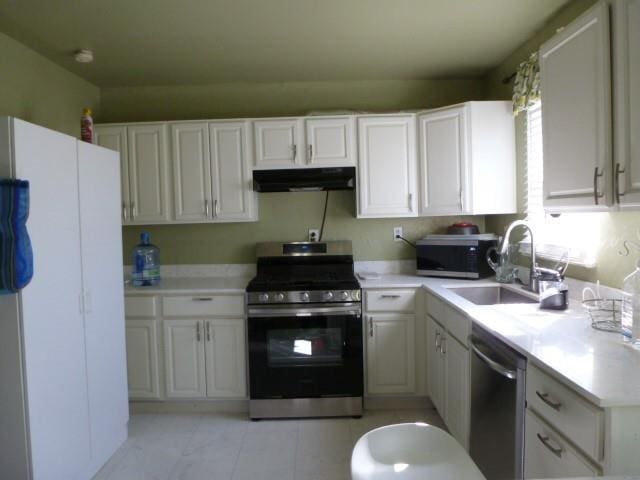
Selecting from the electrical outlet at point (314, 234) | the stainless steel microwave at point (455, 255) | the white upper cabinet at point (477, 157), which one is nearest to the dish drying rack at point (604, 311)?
the stainless steel microwave at point (455, 255)

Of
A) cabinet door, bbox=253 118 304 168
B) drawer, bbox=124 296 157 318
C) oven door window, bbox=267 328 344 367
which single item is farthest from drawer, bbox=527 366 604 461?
drawer, bbox=124 296 157 318

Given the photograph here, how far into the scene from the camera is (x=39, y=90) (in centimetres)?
275

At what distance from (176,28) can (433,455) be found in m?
2.45

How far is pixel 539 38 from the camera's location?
256 cm

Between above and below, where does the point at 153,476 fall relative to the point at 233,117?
below

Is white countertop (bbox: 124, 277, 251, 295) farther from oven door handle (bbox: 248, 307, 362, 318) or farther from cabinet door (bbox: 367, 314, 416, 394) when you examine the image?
cabinet door (bbox: 367, 314, 416, 394)

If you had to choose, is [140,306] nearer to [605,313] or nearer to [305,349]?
[305,349]

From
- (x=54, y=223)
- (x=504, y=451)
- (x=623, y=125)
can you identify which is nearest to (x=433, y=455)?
(x=504, y=451)

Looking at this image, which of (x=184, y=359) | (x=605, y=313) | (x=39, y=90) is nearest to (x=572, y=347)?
(x=605, y=313)

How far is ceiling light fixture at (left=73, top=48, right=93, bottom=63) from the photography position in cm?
268

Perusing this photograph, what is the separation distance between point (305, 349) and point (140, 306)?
118 cm

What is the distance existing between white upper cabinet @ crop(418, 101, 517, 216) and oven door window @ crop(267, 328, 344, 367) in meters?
1.19

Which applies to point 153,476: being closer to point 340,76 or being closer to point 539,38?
point 340,76

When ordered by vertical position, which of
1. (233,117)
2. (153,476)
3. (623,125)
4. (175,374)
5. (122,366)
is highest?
(233,117)
